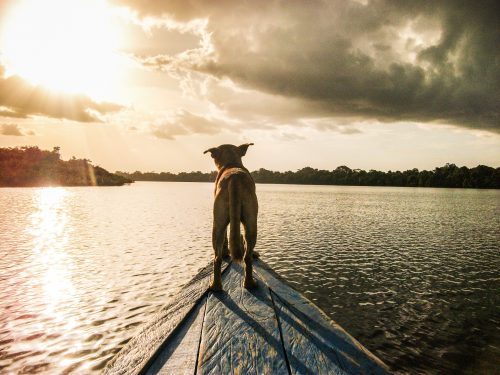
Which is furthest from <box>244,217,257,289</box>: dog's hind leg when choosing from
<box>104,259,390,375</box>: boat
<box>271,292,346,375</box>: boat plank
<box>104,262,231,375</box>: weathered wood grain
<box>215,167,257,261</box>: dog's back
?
<box>271,292,346,375</box>: boat plank

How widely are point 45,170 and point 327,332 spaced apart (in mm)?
183986

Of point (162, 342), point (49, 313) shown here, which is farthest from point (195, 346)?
point (49, 313)

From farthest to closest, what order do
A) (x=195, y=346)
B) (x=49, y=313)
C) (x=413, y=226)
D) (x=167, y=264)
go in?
(x=413, y=226) < (x=167, y=264) < (x=49, y=313) < (x=195, y=346)

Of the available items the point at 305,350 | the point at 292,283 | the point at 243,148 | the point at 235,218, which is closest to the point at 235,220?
the point at 235,218

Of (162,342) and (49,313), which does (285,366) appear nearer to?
(162,342)

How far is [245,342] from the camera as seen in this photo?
3.86 m

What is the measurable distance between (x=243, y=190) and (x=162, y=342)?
129 inches

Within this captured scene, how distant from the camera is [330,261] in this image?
49.3 feet

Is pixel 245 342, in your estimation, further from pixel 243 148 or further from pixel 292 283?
pixel 292 283

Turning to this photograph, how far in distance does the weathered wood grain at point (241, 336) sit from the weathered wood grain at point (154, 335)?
443 mm

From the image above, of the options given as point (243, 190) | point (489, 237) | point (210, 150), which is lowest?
point (489, 237)

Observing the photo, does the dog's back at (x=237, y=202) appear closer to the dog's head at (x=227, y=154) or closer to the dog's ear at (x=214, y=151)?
the dog's head at (x=227, y=154)

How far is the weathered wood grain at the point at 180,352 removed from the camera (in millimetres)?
3354

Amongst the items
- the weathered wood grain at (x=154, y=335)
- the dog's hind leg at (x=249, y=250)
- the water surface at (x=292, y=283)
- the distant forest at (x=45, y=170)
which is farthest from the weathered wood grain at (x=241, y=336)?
the distant forest at (x=45, y=170)
